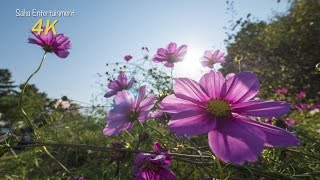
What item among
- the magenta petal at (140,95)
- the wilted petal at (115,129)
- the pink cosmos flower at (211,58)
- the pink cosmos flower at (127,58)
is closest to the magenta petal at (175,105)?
the wilted petal at (115,129)

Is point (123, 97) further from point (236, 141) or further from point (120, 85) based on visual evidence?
point (120, 85)

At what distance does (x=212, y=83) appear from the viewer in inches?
40.8

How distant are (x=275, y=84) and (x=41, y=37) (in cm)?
609

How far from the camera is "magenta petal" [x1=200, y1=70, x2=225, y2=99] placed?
1.03 meters

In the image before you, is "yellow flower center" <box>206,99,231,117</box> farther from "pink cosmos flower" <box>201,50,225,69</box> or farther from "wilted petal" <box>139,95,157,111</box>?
"pink cosmos flower" <box>201,50,225,69</box>

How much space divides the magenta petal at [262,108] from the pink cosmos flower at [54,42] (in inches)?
51.8

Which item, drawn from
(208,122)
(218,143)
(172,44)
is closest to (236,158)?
(218,143)

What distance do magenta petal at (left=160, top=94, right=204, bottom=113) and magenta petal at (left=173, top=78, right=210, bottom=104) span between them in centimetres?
1

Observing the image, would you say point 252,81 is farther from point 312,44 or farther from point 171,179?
point 312,44

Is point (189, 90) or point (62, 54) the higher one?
point (62, 54)

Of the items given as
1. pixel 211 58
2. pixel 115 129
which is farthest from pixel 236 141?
pixel 211 58

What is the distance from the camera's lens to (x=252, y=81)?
101 cm

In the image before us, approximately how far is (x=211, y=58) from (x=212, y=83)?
2.09 m

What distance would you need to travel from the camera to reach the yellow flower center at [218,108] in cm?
95
